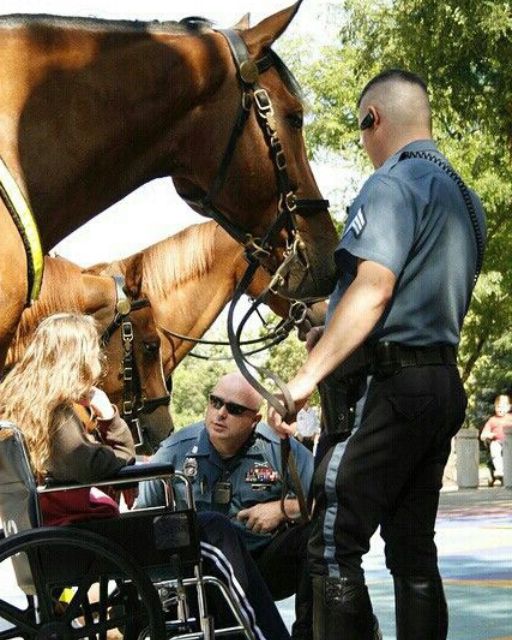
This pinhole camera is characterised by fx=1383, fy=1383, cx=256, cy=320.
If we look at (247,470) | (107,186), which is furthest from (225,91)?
(247,470)

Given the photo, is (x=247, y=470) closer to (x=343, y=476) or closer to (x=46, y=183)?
(x=343, y=476)

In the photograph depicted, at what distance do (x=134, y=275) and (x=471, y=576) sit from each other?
10.2 ft

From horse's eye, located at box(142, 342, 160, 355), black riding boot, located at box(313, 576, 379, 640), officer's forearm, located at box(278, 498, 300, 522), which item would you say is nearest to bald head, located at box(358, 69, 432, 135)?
black riding boot, located at box(313, 576, 379, 640)

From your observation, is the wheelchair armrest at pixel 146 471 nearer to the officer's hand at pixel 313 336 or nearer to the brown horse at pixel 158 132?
the officer's hand at pixel 313 336

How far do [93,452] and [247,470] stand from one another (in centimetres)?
111

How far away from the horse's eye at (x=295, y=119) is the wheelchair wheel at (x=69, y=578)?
161 cm

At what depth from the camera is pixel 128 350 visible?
8641 mm

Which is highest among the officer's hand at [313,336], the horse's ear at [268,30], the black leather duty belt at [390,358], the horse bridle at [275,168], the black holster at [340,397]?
the horse's ear at [268,30]

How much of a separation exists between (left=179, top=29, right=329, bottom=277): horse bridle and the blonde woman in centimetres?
83

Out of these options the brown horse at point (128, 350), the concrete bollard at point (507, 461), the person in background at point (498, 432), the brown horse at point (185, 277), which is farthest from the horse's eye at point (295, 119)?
the person in background at point (498, 432)

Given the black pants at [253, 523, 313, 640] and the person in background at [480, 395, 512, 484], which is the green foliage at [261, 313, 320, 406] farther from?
the black pants at [253, 523, 313, 640]

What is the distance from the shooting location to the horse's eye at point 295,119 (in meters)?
4.94

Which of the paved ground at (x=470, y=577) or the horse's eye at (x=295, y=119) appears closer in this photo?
the horse's eye at (x=295, y=119)

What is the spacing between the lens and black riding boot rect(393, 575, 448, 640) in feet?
14.5
